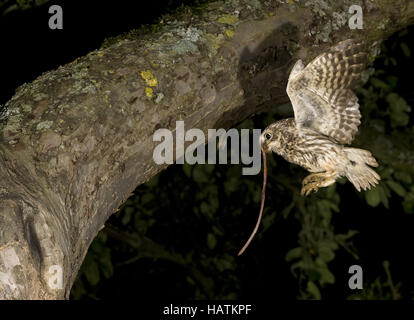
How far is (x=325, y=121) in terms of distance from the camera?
2.16m

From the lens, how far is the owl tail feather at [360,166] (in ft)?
7.08

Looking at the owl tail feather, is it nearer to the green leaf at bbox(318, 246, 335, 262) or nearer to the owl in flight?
the owl in flight

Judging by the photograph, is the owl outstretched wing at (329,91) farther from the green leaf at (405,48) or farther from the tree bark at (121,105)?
the green leaf at (405,48)

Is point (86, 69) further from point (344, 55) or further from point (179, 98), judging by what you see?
point (344, 55)

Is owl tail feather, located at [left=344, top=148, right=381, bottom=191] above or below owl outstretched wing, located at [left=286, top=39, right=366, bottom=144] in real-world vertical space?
below

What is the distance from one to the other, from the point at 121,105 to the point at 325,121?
31.8 inches

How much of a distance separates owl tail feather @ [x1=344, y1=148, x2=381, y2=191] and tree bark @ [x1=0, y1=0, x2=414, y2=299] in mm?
324

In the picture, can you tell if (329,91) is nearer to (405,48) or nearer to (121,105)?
(121,105)

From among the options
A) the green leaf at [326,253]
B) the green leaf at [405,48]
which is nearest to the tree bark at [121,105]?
the green leaf at [405,48]

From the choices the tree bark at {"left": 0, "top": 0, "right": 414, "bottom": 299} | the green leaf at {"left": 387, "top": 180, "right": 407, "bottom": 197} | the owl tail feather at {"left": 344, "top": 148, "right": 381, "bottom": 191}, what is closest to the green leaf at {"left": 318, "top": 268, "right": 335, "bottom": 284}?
the green leaf at {"left": 387, "top": 180, "right": 407, "bottom": 197}

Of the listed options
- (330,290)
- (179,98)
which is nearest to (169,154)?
(179,98)

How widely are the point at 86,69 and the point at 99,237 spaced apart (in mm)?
1602

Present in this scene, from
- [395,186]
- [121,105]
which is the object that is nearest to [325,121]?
[121,105]

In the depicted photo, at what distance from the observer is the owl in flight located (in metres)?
1.99
